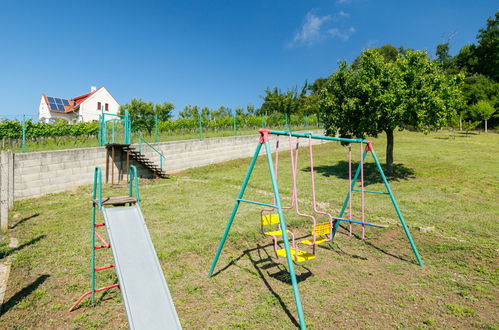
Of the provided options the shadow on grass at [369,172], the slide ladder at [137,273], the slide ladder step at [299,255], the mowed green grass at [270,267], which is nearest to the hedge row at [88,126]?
the mowed green grass at [270,267]

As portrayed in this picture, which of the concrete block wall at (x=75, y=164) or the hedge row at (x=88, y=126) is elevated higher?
the hedge row at (x=88, y=126)

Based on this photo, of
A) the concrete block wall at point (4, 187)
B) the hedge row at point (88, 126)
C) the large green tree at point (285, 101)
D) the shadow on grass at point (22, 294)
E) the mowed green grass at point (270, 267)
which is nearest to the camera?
the mowed green grass at point (270, 267)

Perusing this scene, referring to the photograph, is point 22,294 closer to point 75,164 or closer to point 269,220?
point 269,220

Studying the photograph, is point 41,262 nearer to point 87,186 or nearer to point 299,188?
point 87,186

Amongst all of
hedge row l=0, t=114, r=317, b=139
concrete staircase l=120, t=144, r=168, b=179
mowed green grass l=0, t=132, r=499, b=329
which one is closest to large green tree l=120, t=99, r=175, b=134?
hedge row l=0, t=114, r=317, b=139

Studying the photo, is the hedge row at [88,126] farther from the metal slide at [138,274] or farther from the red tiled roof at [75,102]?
the red tiled roof at [75,102]

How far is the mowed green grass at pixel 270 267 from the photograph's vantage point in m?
4.34

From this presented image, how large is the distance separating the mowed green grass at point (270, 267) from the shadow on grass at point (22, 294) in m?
0.02

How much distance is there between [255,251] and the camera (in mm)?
6801

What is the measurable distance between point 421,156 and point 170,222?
59.9ft

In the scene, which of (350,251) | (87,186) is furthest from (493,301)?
(87,186)

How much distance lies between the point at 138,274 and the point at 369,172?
15.5 m

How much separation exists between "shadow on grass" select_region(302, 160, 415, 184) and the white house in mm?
37281

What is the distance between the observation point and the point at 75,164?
1347 cm
